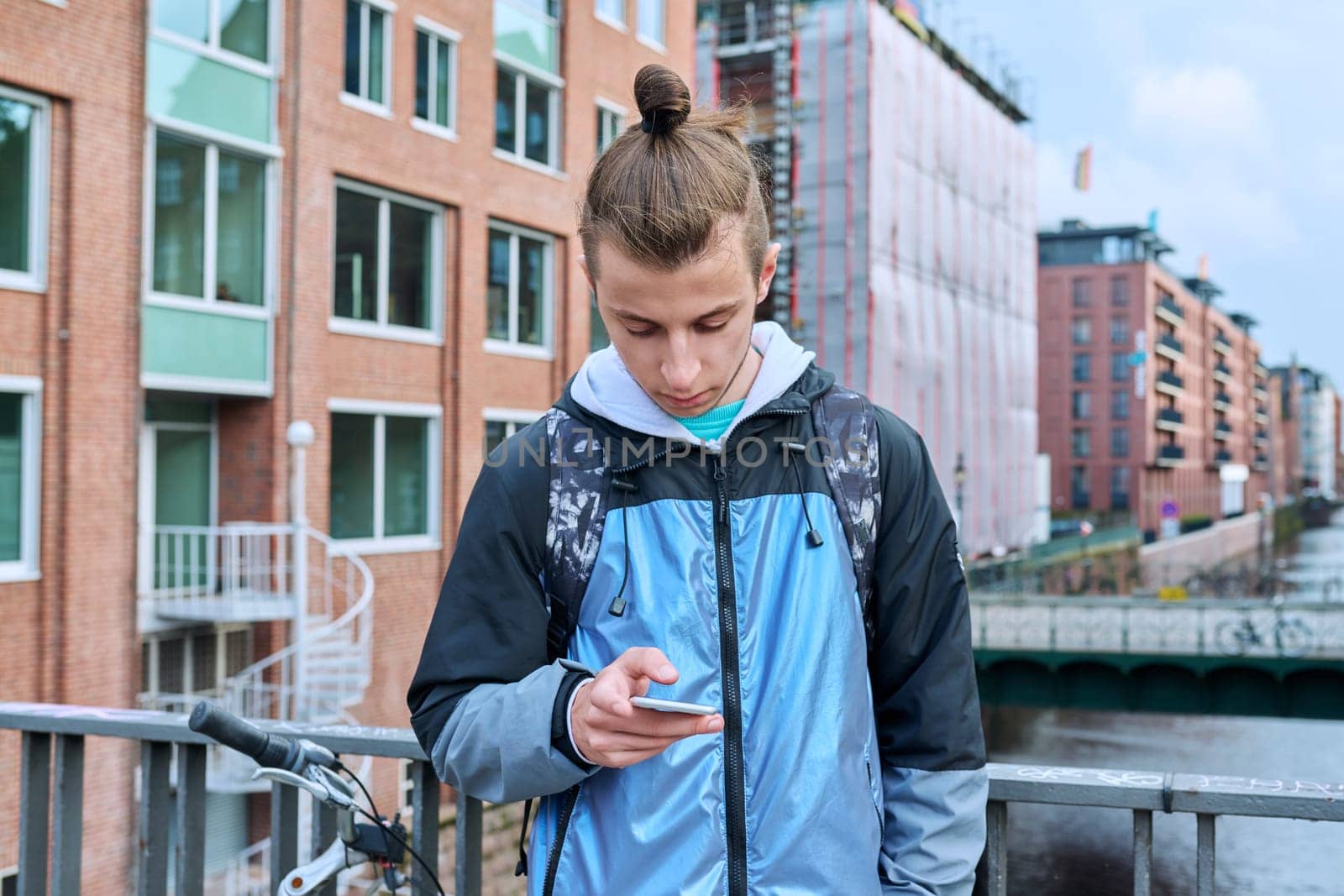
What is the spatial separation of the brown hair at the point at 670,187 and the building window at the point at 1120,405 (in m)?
65.9

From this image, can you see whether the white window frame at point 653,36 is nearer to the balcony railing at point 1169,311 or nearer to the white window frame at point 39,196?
the white window frame at point 39,196

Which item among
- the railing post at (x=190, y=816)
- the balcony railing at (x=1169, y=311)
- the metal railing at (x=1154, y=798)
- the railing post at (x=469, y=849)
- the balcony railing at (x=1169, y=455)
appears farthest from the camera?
the balcony railing at (x=1169, y=311)

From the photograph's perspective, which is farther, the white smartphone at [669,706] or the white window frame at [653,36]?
the white window frame at [653,36]

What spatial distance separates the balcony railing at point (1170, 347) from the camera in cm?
6619

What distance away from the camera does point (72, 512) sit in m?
12.2

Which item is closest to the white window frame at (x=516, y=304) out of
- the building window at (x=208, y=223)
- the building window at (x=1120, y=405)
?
the building window at (x=208, y=223)

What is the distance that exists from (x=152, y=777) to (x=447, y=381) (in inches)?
587

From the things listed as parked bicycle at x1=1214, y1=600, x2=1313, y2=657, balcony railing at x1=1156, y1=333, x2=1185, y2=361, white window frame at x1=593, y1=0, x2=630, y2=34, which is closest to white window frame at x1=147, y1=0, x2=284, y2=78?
white window frame at x1=593, y1=0, x2=630, y2=34

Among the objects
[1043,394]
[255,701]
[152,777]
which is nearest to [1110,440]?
[1043,394]

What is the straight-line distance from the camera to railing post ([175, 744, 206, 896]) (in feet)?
8.82

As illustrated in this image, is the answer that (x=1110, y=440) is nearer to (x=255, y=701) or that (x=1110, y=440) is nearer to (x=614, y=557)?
(x=255, y=701)

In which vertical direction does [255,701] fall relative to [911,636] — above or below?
below

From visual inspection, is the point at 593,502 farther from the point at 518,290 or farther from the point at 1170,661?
the point at 1170,661

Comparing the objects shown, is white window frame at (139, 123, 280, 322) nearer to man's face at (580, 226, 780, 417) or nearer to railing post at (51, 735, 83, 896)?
railing post at (51, 735, 83, 896)
